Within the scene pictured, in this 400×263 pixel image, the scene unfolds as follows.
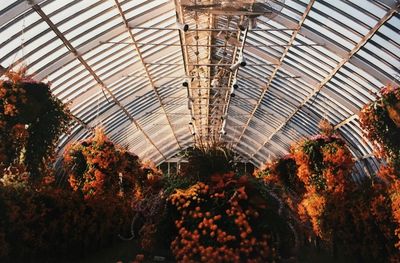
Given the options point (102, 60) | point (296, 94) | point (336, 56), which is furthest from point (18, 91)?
point (296, 94)

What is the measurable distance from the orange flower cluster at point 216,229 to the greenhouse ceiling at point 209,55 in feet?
2.47

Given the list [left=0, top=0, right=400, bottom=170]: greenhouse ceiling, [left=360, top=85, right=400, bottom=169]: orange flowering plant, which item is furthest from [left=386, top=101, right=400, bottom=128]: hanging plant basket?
[left=0, top=0, right=400, bottom=170]: greenhouse ceiling

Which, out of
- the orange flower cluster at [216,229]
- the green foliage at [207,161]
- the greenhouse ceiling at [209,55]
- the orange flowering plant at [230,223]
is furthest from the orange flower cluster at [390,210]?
the orange flower cluster at [216,229]

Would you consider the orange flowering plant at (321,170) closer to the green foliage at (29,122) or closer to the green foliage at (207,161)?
the green foliage at (29,122)

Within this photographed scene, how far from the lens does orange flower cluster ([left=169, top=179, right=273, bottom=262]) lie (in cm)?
427

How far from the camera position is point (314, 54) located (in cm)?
1695

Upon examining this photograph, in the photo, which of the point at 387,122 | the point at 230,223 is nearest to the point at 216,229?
the point at 230,223

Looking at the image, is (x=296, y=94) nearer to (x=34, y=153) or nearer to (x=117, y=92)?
(x=117, y=92)

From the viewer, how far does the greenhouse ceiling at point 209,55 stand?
1268cm

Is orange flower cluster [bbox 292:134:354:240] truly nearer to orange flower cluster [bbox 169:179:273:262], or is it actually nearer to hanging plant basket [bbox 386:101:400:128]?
hanging plant basket [bbox 386:101:400:128]

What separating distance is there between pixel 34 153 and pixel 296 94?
15551 millimetres

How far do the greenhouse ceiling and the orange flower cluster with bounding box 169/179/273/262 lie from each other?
0.75 meters

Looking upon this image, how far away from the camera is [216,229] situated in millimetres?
4352

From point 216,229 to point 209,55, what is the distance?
656 inches
